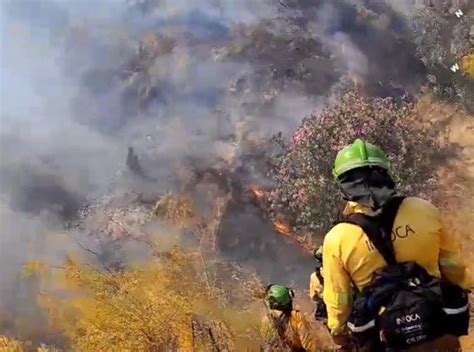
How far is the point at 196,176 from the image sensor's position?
10.8 m

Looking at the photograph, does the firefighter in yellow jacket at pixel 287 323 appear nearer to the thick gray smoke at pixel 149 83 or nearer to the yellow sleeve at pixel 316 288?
the yellow sleeve at pixel 316 288

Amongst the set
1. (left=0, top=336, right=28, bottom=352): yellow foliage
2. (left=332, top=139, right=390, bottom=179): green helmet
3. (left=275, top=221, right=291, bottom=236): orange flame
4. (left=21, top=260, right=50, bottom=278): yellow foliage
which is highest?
(left=332, top=139, right=390, bottom=179): green helmet

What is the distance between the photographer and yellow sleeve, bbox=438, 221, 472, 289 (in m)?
2.49

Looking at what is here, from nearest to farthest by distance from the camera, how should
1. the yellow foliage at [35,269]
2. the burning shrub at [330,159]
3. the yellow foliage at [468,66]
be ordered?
1. the burning shrub at [330,159]
2. the yellow foliage at [35,269]
3. the yellow foliage at [468,66]

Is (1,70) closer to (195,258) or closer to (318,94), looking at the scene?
(318,94)

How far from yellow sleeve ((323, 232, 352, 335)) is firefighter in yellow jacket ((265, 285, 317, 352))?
1.98m

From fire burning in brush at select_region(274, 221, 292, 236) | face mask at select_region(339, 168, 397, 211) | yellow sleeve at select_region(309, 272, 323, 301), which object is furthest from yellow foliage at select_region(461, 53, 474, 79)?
face mask at select_region(339, 168, 397, 211)

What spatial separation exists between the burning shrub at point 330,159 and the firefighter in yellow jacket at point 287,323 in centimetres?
427

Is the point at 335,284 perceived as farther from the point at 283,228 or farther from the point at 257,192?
the point at 257,192

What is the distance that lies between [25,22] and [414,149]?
8.66 metres

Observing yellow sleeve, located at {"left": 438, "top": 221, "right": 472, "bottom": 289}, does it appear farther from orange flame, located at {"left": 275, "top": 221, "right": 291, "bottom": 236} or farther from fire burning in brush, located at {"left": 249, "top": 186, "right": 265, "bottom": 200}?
fire burning in brush, located at {"left": 249, "top": 186, "right": 265, "bottom": 200}

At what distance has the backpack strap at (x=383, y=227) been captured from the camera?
2348mm

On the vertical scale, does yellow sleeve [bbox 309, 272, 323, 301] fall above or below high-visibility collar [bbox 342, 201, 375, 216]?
below

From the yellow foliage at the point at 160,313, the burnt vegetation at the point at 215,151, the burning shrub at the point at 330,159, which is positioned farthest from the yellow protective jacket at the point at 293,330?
the burning shrub at the point at 330,159
